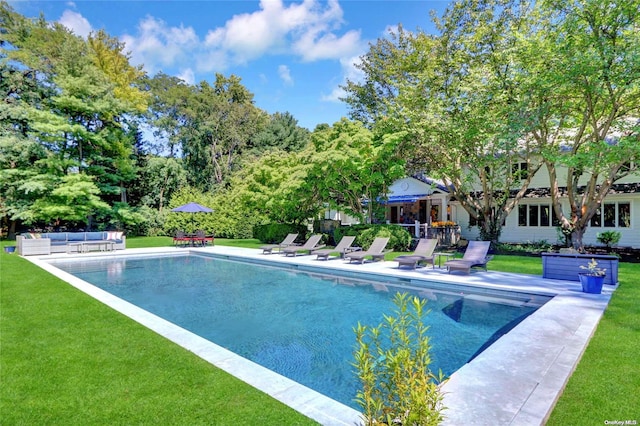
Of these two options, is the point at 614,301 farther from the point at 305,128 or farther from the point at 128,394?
the point at 305,128

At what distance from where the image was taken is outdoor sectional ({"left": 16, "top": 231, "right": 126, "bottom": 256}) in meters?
17.2

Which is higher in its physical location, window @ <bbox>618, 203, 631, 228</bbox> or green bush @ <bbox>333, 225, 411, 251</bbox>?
window @ <bbox>618, 203, 631, 228</bbox>

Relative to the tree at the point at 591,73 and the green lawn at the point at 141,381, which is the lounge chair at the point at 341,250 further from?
the green lawn at the point at 141,381

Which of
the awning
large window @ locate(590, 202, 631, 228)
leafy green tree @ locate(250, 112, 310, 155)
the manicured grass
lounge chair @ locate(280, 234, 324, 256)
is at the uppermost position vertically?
leafy green tree @ locate(250, 112, 310, 155)

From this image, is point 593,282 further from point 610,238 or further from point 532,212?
point 532,212

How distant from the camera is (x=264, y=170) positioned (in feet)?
81.5

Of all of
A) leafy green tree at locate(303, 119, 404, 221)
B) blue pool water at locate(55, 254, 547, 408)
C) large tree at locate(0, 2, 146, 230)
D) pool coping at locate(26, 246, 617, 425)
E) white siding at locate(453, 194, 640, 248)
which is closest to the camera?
pool coping at locate(26, 246, 617, 425)

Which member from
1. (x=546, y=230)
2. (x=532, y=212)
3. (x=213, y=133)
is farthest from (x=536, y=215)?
(x=213, y=133)

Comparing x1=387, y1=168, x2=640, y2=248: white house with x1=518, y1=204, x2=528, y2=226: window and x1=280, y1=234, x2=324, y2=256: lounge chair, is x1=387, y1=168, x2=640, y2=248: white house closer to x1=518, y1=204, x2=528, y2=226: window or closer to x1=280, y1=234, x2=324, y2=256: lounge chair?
x1=518, y1=204, x2=528, y2=226: window

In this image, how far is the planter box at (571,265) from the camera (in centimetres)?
908

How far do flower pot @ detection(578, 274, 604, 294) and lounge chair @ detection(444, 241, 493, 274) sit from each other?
316 cm

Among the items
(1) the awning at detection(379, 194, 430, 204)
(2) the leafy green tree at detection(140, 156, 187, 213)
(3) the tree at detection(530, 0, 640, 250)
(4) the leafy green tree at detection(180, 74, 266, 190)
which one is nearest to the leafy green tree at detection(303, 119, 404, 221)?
(1) the awning at detection(379, 194, 430, 204)

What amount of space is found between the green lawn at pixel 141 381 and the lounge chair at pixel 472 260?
4.68 m

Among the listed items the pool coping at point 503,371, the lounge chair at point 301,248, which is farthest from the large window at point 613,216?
the lounge chair at point 301,248
